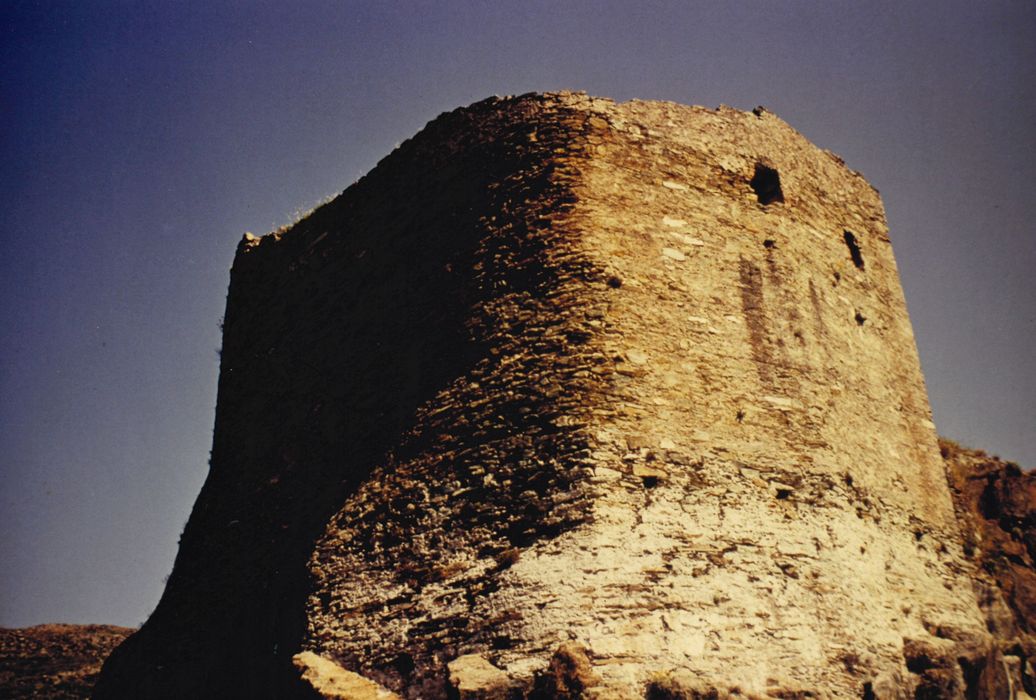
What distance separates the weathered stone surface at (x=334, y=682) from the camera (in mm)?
7629

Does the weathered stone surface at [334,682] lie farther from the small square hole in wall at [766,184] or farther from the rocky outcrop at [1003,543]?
the rocky outcrop at [1003,543]

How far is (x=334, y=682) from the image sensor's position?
25.6 ft

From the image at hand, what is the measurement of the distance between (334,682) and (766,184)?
23.0 ft

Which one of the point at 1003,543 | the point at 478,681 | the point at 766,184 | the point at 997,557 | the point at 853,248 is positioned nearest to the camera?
the point at 478,681

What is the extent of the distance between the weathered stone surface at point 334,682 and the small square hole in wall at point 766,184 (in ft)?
21.6

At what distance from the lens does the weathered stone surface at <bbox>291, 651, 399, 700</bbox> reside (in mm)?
7629

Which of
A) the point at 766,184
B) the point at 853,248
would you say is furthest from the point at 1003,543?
the point at 766,184

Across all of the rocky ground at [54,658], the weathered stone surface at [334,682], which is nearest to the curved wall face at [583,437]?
the weathered stone surface at [334,682]

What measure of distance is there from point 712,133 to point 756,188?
0.81 meters

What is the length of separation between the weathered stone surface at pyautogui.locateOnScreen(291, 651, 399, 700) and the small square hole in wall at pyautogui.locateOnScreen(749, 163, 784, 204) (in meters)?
6.60

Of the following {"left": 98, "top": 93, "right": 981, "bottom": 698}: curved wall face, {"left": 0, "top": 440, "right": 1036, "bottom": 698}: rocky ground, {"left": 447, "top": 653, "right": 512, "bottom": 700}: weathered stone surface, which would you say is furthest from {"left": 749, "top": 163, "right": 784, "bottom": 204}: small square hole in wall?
{"left": 447, "top": 653, "right": 512, "bottom": 700}: weathered stone surface

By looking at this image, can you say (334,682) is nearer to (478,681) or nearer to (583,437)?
(478,681)

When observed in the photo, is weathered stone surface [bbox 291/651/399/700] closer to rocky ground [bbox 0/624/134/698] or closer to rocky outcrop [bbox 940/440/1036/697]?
rocky outcrop [bbox 940/440/1036/697]

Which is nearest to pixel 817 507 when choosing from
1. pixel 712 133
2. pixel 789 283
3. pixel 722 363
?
pixel 722 363
